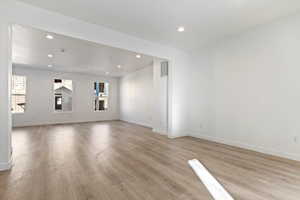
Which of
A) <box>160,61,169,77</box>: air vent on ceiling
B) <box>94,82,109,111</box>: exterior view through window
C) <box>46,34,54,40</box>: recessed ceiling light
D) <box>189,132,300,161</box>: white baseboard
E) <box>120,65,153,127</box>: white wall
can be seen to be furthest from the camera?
<box>94,82,109,111</box>: exterior view through window

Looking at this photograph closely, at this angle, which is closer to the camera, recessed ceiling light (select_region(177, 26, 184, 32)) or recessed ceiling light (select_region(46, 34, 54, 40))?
recessed ceiling light (select_region(177, 26, 184, 32))

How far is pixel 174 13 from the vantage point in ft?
8.90

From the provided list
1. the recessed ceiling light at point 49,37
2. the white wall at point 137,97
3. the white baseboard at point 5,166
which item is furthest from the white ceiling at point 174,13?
the white wall at point 137,97

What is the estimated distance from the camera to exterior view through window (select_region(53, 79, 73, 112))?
7.35m

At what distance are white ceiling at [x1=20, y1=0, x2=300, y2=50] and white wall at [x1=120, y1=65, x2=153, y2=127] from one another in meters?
3.28

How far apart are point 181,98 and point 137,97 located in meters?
3.19

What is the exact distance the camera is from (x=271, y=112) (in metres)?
3.02

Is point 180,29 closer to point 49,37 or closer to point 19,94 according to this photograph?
point 49,37

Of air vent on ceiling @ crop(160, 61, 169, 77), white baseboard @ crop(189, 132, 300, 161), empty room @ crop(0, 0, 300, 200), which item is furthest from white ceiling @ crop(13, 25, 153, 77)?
white baseboard @ crop(189, 132, 300, 161)

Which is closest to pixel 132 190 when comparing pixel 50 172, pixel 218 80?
pixel 50 172

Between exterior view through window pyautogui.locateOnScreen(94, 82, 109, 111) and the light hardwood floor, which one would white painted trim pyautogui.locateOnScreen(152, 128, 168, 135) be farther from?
exterior view through window pyautogui.locateOnScreen(94, 82, 109, 111)

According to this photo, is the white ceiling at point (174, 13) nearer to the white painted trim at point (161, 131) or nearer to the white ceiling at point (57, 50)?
the white ceiling at point (57, 50)

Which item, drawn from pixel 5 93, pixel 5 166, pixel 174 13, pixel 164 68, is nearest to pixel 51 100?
pixel 5 93

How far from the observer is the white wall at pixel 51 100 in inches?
259
